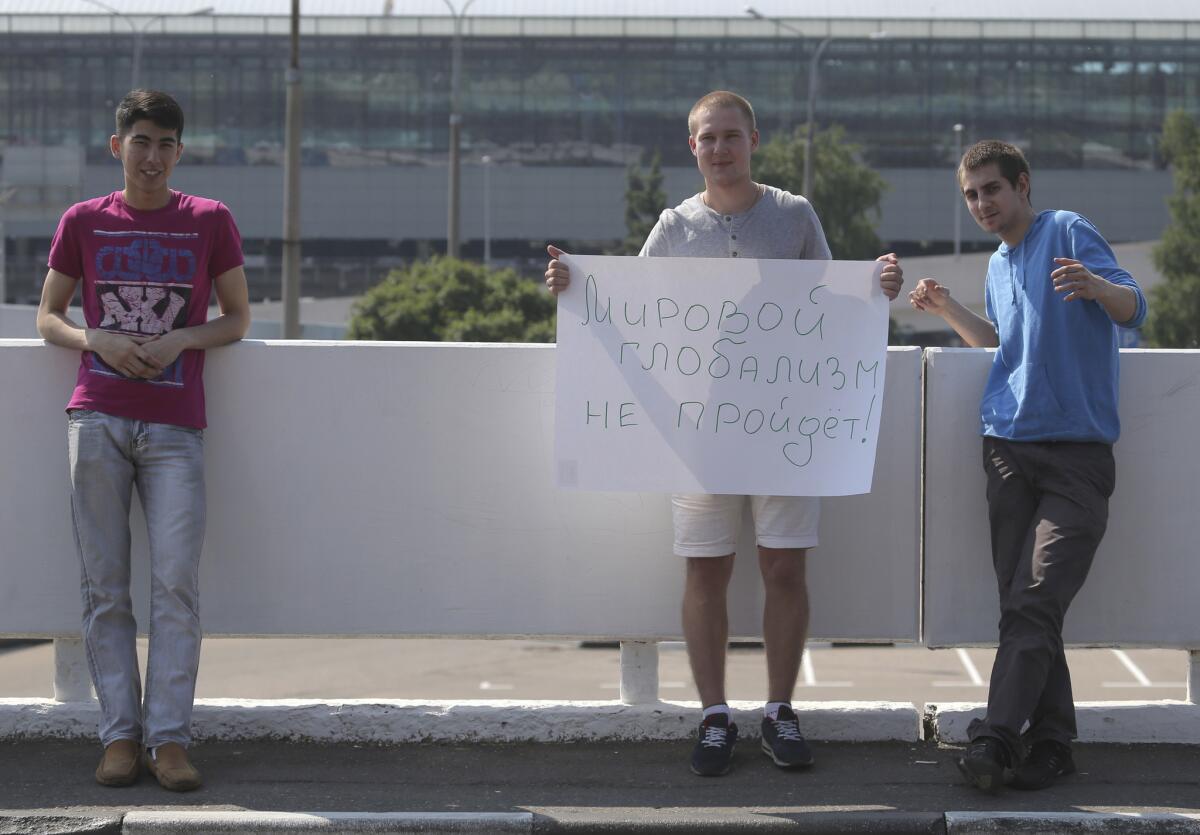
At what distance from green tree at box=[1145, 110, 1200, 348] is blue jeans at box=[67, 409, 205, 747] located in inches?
1467

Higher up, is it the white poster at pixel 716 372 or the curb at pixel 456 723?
the white poster at pixel 716 372

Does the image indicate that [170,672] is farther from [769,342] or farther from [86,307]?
[769,342]

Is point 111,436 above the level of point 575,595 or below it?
above

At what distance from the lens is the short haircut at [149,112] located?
4465 millimetres

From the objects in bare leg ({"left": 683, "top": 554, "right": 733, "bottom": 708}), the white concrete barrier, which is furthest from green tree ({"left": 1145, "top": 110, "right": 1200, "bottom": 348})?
bare leg ({"left": 683, "top": 554, "right": 733, "bottom": 708})

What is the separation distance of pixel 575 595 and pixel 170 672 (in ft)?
4.37

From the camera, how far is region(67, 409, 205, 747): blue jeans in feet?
14.5

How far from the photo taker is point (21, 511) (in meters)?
5.00

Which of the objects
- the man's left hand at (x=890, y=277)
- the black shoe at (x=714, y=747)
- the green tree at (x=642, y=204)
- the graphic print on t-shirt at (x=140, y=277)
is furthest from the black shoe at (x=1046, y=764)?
the green tree at (x=642, y=204)

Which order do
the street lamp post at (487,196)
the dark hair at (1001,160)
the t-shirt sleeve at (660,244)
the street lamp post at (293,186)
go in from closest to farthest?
the dark hair at (1001,160), the t-shirt sleeve at (660,244), the street lamp post at (293,186), the street lamp post at (487,196)

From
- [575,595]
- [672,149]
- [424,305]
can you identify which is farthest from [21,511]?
[672,149]

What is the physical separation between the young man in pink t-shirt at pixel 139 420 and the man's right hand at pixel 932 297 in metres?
2.14

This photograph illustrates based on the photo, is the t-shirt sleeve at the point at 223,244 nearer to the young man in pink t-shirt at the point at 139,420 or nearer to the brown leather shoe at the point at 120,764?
the young man in pink t-shirt at the point at 139,420

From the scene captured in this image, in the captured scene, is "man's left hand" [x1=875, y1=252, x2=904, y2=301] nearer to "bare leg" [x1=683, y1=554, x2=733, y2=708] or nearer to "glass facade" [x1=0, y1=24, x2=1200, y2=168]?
"bare leg" [x1=683, y1=554, x2=733, y2=708]
